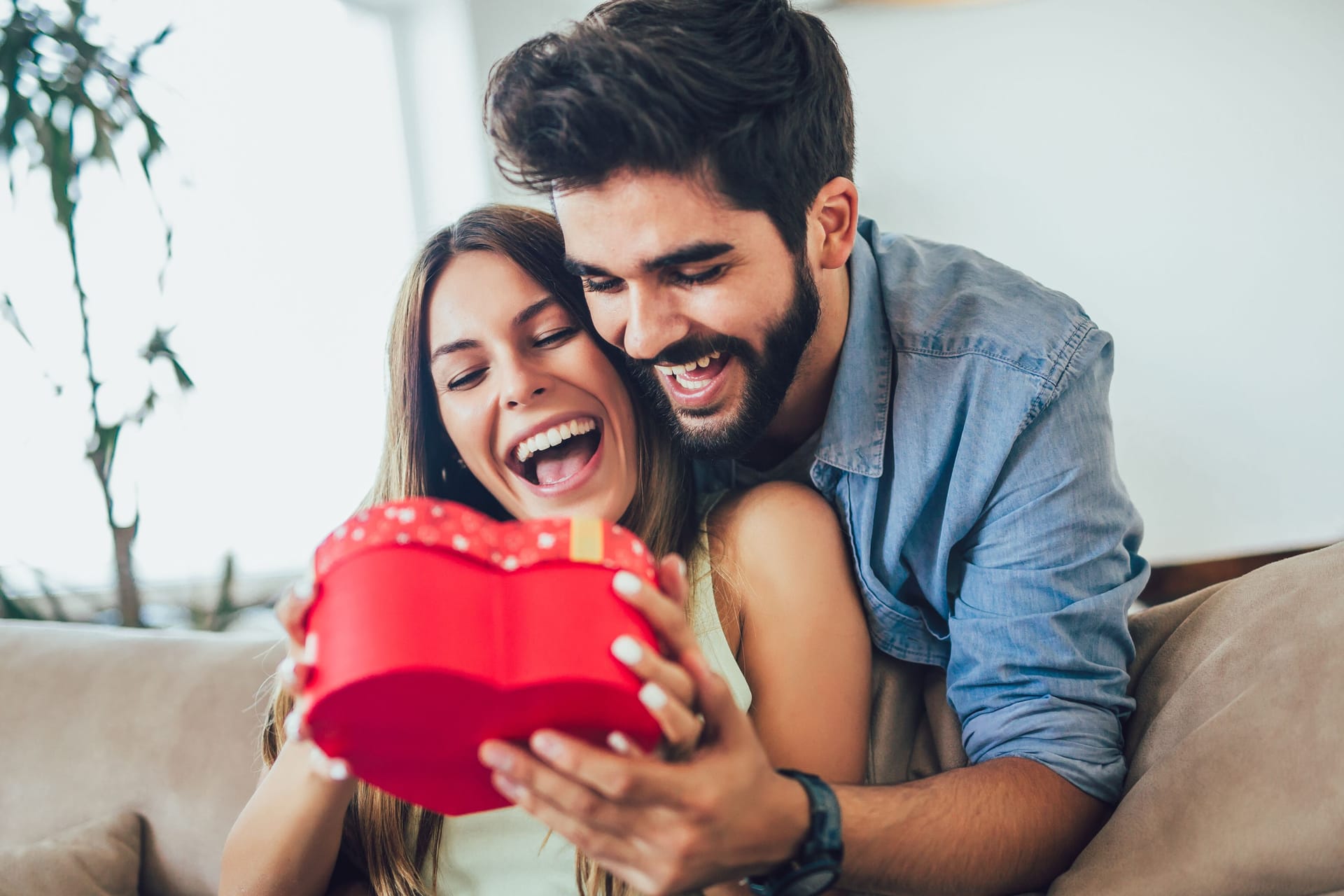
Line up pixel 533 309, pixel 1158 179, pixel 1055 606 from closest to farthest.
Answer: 1. pixel 1055 606
2. pixel 533 309
3. pixel 1158 179

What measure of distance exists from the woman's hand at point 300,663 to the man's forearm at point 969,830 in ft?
1.58

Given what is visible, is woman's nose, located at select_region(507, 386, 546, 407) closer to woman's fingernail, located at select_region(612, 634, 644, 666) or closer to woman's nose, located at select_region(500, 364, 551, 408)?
woman's nose, located at select_region(500, 364, 551, 408)

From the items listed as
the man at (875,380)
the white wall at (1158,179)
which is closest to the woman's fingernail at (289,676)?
the man at (875,380)

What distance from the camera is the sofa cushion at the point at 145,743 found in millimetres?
1449

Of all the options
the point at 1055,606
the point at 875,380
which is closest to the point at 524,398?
the point at 875,380

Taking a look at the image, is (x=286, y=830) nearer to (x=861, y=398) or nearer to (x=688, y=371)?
(x=688, y=371)

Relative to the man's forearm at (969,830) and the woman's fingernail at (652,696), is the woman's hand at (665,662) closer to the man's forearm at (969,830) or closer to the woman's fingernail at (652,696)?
the woman's fingernail at (652,696)

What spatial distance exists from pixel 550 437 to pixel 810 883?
0.60 meters

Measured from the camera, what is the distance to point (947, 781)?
113cm

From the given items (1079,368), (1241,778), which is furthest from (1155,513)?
(1241,778)

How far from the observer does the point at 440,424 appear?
1434 millimetres

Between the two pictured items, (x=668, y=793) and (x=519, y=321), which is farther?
(x=519, y=321)

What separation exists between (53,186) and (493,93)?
1.22m

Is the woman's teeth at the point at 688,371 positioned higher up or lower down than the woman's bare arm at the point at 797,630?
higher up
